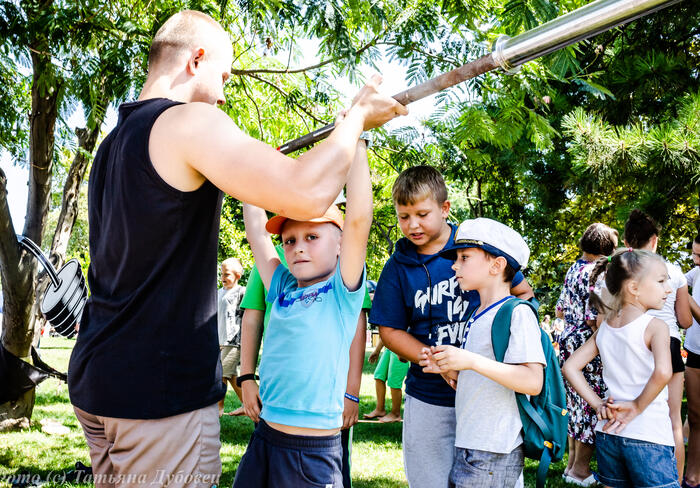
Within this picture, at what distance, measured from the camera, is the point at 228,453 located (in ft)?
16.8

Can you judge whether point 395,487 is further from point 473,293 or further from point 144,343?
point 144,343

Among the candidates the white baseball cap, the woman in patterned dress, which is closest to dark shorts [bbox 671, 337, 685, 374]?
the woman in patterned dress

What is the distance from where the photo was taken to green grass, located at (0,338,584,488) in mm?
4402

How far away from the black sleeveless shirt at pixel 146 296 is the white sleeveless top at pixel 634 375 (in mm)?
2151

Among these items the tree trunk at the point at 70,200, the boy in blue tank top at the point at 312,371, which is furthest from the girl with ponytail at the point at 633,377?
the tree trunk at the point at 70,200

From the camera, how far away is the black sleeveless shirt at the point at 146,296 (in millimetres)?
1456

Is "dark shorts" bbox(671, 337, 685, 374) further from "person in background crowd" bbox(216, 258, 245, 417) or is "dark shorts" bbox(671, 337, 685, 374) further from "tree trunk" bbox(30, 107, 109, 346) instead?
"tree trunk" bbox(30, 107, 109, 346)

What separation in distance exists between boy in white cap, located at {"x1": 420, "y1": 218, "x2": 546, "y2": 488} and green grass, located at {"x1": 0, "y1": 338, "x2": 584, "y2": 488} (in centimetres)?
238

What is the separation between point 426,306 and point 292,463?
976mm

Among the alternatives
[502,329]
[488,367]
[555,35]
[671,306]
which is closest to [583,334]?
[671,306]

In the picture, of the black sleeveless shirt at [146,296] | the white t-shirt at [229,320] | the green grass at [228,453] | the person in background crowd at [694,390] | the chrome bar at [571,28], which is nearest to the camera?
the chrome bar at [571,28]

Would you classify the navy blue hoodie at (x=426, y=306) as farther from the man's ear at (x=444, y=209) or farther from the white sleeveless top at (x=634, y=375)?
the white sleeveless top at (x=634, y=375)

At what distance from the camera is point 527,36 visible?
1491 millimetres

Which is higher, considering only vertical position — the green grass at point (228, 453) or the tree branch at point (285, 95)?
the tree branch at point (285, 95)
